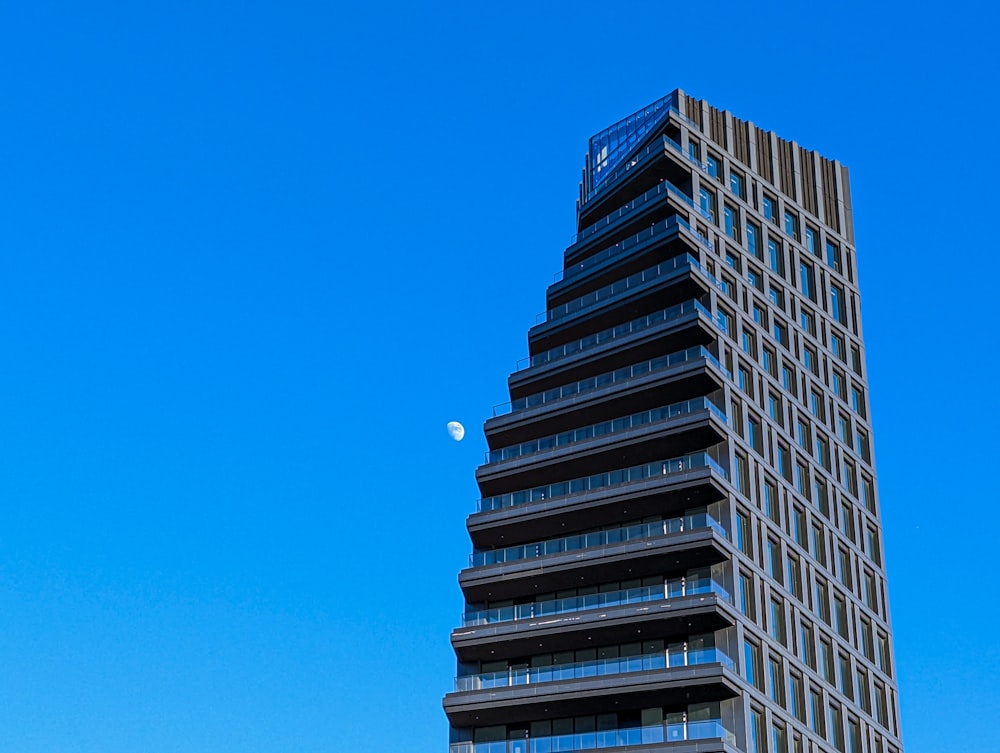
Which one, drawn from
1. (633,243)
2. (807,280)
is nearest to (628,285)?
(633,243)

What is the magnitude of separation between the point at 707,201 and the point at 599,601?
29.0m

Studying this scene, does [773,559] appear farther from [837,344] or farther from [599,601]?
[837,344]

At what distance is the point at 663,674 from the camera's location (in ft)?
249

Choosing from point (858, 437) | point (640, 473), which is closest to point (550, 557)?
point (640, 473)

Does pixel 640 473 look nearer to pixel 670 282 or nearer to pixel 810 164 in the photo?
pixel 670 282

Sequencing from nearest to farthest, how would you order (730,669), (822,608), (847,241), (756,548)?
(730,669), (756,548), (822,608), (847,241)

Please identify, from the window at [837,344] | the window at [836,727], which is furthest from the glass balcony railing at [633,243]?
the window at [836,727]

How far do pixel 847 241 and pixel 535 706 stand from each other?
1753 inches

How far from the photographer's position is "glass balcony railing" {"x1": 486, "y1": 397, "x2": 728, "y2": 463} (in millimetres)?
84275

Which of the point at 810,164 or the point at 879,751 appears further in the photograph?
the point at 810,164

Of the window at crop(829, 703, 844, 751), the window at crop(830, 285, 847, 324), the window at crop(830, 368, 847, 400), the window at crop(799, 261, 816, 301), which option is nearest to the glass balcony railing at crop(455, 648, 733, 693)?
the window at crop(829, 703, 844, 751)

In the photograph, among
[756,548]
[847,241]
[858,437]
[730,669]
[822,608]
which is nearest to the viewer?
[730,669]

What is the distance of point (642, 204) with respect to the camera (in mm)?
95500

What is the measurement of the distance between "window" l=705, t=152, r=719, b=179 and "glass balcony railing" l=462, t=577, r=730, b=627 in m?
30.1
